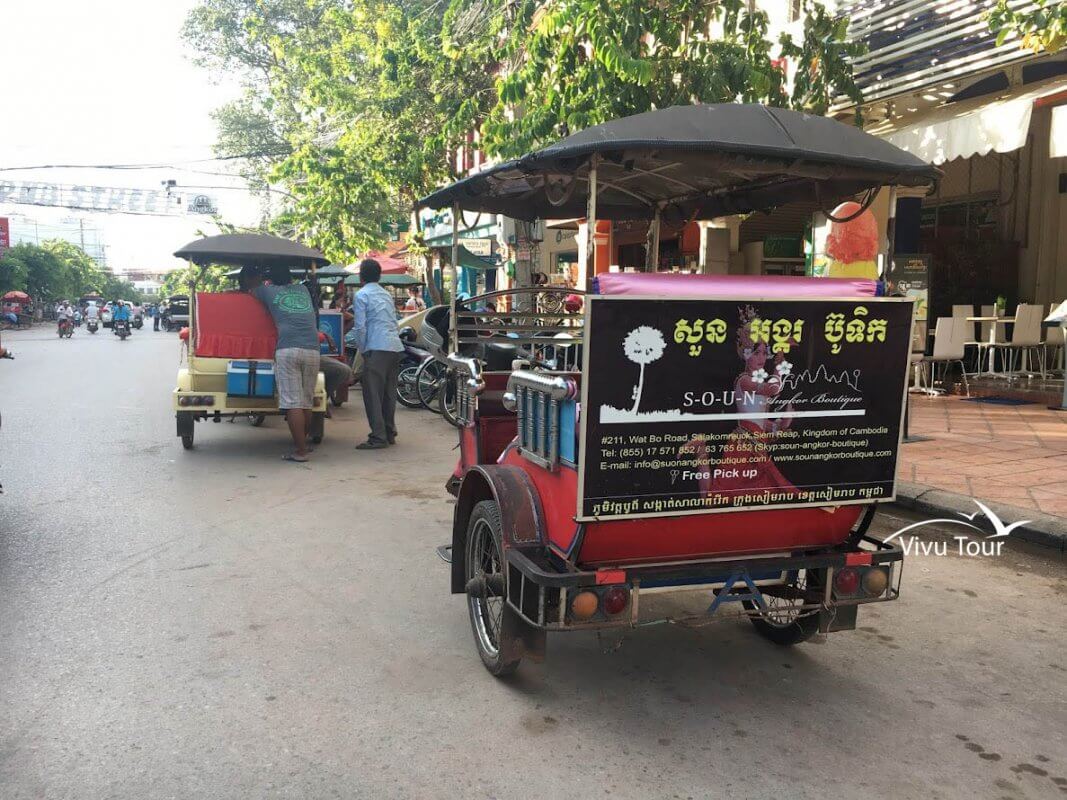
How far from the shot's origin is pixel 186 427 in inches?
344

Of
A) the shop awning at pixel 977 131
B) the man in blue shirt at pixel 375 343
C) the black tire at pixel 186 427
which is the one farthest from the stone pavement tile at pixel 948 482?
the black tire at pixel 186 427

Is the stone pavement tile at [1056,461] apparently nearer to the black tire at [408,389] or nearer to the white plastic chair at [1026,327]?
the white plastic chair at [1026,327]

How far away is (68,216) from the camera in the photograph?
100 metres

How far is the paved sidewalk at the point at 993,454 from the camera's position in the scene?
655 cm

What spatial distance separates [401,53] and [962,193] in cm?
942

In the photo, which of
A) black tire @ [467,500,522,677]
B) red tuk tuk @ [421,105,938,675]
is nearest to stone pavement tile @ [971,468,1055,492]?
red tuk tuk @ [421,105,938,675]

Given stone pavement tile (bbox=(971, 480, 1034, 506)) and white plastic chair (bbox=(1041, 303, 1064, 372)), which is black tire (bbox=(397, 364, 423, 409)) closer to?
stone pavement tile (bbox=(971, 480, 1034, 506))

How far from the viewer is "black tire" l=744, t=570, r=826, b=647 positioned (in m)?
3.53

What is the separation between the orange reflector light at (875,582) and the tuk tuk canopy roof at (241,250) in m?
7.22

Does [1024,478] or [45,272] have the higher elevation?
[45,272]

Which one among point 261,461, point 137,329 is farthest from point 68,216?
point 261,461

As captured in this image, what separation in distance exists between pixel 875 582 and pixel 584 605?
1.20 meters

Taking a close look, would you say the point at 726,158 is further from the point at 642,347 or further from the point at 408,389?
the point at 408,389

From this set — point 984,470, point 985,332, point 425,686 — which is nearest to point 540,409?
point 425,686
